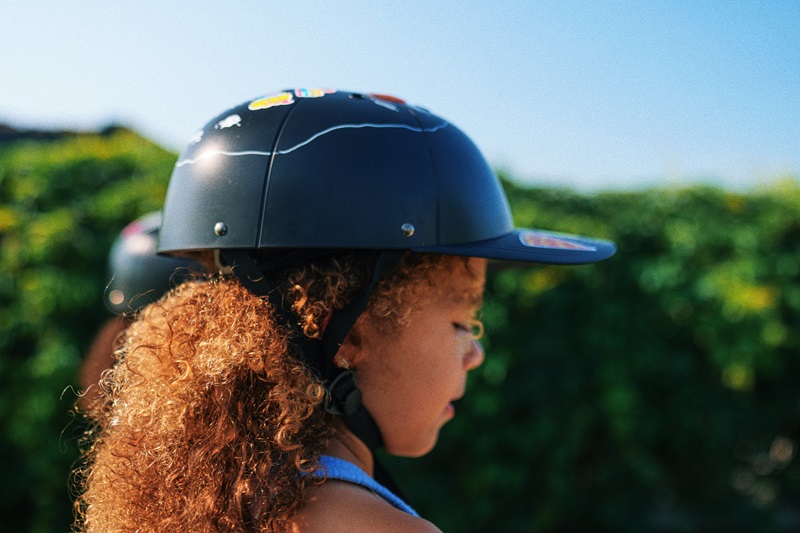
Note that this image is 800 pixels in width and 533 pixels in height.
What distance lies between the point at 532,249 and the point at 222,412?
2.84 ft

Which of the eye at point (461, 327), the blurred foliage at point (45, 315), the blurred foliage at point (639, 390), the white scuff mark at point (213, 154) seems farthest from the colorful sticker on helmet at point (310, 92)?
the blurred foliage at point (45, 315)

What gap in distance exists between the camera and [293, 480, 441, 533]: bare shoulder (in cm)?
149

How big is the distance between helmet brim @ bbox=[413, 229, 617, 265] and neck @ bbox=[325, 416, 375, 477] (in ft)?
1.48

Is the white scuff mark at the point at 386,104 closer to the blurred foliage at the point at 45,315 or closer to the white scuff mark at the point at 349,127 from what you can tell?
the white scuff mark at the point at 349,127

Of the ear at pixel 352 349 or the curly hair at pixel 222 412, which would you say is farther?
the ear at pixel 352 349

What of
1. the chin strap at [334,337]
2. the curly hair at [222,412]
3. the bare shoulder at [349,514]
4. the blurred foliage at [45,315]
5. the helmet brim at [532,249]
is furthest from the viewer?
the blurred foliage at [45,315]

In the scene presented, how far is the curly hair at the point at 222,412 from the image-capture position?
1.60 metres

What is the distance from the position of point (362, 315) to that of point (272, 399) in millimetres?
294

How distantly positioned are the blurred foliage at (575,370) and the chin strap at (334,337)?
2.91m

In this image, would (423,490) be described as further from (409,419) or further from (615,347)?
(409,419)

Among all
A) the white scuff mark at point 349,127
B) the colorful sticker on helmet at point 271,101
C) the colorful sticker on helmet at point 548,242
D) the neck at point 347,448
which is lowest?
the neck at point 347,448

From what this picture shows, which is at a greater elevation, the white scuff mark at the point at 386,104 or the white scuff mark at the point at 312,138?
the white scuff mark at the point at 386,104

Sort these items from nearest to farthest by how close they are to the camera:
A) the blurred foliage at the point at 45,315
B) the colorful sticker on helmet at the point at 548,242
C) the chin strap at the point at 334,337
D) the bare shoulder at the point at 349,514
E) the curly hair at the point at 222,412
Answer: the bare shoulder at the point at 349,514 < the curly hair at the point at 222,412 < the chin strap at the point at 334,337 < the colorful sticker on helmet at the point at 548,242 < the blurred foliage at the point at 45,315

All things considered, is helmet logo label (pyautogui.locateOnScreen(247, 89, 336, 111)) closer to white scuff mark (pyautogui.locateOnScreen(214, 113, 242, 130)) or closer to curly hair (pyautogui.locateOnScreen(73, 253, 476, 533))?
white scuff mark (pyautogui.locateOnScreen(214, 113, 242, 130))
